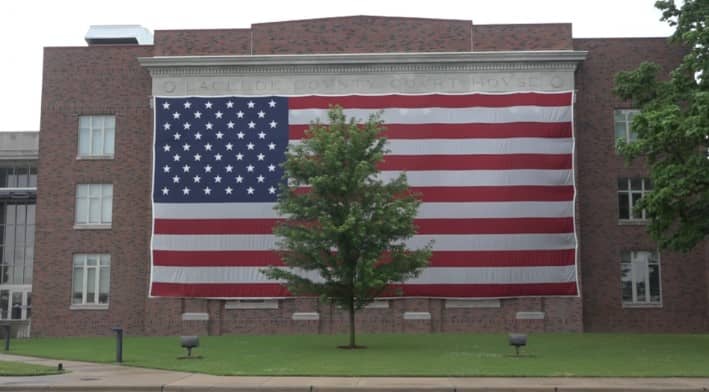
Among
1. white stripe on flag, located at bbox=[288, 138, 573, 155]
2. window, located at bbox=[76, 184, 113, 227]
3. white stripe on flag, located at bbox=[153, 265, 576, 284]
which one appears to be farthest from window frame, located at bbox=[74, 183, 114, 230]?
white stripe on flag, located at bbox=[288, 138, 573, 155]

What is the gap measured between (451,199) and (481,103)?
15.1 ft

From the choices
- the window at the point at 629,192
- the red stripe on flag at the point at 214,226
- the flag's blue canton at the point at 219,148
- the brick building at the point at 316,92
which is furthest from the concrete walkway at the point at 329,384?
the window at the point at 629,192

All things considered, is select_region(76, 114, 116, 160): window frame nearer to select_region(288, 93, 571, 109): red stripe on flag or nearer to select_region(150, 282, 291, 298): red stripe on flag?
select_region(150, 282, 291, 298): red stripe on flag

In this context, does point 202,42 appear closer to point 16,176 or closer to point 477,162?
point 477,162

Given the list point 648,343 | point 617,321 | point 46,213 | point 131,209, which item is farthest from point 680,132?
point 46,213

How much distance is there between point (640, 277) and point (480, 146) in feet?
31.1

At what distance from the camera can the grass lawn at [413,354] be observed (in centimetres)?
2045

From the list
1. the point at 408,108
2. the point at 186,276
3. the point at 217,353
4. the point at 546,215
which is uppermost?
the point at 408,108

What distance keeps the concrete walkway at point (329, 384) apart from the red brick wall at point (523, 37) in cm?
2179

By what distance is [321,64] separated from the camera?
37500mm

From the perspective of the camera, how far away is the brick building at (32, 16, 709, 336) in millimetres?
36625

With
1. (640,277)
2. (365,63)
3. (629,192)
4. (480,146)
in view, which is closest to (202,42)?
(365,63)

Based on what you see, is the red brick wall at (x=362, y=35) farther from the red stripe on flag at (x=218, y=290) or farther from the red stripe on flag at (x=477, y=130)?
the red stripe on flag at (x=218, y=290)

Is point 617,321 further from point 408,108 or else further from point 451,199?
point 408,108
